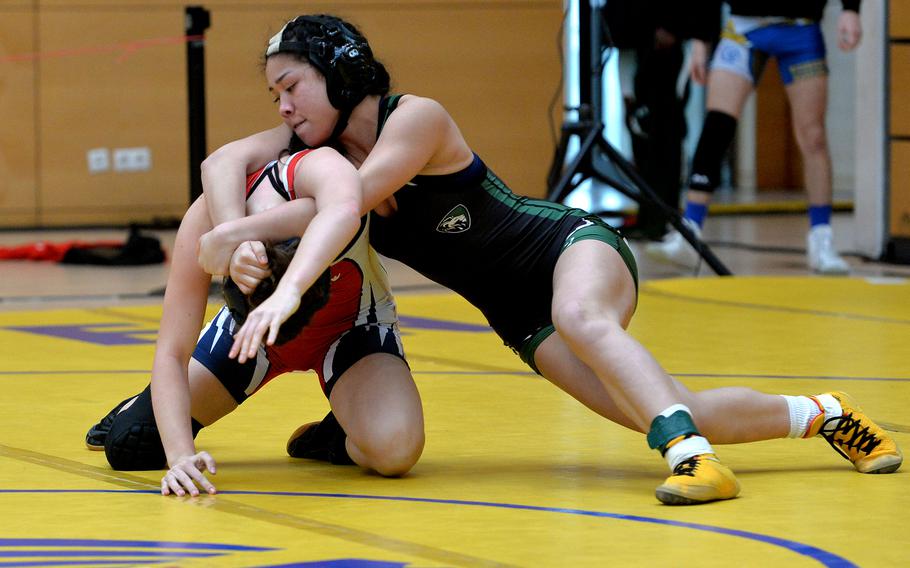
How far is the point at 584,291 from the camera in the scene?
8.94 ft

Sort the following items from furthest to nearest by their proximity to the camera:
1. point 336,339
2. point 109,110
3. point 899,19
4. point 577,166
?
point 109,110, point 899,19, point 577,166, point 336,339

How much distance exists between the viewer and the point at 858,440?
9.27 feet

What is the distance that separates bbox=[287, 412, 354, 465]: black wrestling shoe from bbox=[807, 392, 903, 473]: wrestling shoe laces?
33.9 inches

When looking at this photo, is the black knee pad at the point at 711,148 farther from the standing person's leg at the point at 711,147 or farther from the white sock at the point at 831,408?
the white sock at the point at 831,408

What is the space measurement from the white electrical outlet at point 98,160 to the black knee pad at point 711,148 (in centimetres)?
399

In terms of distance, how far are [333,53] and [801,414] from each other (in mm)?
1047

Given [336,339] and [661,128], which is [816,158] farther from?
[336,339]

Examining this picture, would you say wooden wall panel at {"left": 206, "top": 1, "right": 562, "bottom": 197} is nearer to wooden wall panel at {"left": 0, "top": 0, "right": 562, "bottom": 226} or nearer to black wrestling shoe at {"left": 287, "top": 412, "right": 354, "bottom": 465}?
wooden wall panel at {"left": 0, "top": 0, "right": 562, "bottom": 226}

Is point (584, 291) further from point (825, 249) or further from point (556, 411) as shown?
point (825, 249)

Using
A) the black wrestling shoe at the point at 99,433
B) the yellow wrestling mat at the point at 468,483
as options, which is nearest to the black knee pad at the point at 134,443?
the yellow wrestling mat at the point at 468,483

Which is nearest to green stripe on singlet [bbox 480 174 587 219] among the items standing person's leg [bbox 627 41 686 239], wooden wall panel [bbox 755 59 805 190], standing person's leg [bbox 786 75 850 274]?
standing person's leg [bbox 786 75 850 274]

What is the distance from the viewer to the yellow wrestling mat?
2.27 metres

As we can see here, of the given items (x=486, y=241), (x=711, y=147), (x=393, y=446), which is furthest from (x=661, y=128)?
(x=393, y=446)

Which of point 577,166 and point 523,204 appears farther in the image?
point 577,166
